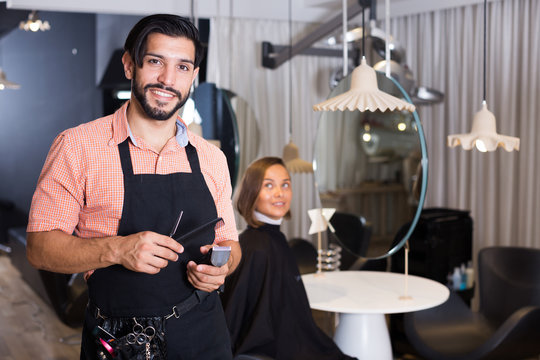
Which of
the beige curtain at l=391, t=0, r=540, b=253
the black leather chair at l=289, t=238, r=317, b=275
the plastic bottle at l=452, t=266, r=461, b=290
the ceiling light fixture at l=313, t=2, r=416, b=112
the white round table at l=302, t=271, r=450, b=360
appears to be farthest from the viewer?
the beige curtain at l=391, t=0, r=540, b=253

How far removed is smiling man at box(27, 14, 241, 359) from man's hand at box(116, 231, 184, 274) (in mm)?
19

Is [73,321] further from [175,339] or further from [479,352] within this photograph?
[175,339]

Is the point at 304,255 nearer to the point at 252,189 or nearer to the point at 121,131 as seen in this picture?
the point at 252,189

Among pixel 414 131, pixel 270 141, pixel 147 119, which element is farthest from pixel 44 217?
pixel 270 141

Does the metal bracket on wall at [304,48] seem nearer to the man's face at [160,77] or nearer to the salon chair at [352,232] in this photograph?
the salon chair at [352,232]

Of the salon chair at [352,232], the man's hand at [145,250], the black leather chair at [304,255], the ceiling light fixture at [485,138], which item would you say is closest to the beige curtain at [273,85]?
the black leather chair at [304,255]

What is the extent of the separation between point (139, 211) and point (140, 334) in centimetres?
31

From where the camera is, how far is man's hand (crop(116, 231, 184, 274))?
133 cm

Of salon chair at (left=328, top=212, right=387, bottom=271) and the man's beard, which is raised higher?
the man's beard

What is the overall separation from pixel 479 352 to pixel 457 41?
9.13 feet

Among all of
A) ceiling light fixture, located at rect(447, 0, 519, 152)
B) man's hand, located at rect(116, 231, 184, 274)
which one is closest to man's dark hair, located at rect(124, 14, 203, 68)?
man's hand, located at rect(116, 231, 184, 274)

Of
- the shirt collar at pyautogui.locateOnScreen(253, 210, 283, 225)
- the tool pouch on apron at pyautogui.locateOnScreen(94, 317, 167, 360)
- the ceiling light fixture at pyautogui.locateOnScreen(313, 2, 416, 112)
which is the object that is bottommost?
the tool pouch on apron at pyautogui.locateOnScreen(94, 317, 167, 360)

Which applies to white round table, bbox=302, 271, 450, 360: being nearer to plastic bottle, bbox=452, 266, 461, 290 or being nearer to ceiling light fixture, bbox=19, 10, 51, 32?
plastic bottle, bbox=452, 266, 461, 290

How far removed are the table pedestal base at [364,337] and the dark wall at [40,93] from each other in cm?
327
